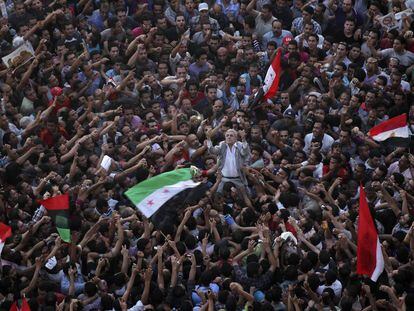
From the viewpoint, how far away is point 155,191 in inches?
829

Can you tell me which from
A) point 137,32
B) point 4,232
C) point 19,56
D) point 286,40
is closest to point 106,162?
point 4,232

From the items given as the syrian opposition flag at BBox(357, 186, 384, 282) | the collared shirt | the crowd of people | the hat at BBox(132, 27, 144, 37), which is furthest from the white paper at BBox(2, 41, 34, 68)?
the syrian opposition flag at BBox(357, 186, 384, 282)

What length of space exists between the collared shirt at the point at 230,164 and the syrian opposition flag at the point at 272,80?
5.97ft

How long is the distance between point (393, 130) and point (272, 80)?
7.22 feet

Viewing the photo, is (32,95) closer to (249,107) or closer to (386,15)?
(249,107)

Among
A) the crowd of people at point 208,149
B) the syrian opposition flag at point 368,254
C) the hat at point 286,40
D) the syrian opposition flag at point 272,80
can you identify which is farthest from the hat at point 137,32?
the syrian opposition flag at point 368,254

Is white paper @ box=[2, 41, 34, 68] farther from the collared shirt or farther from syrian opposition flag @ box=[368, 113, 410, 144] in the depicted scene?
syrian opposition flag @ box=[368, 113, 410, 144]

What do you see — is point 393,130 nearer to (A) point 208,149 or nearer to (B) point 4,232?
(A) point 208,149

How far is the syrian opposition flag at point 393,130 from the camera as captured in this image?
23.1 metres

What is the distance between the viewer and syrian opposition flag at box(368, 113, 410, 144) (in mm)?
23125

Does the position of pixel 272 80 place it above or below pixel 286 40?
above

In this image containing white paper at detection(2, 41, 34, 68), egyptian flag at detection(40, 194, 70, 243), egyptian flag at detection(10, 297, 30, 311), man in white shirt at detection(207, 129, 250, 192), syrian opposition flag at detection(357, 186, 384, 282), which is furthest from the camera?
white paper at detection(2, 41, 34, 68)

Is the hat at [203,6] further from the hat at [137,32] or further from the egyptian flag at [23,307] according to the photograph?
the egyptian flag at [23,307]

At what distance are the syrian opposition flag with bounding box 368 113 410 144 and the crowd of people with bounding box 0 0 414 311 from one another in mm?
209
